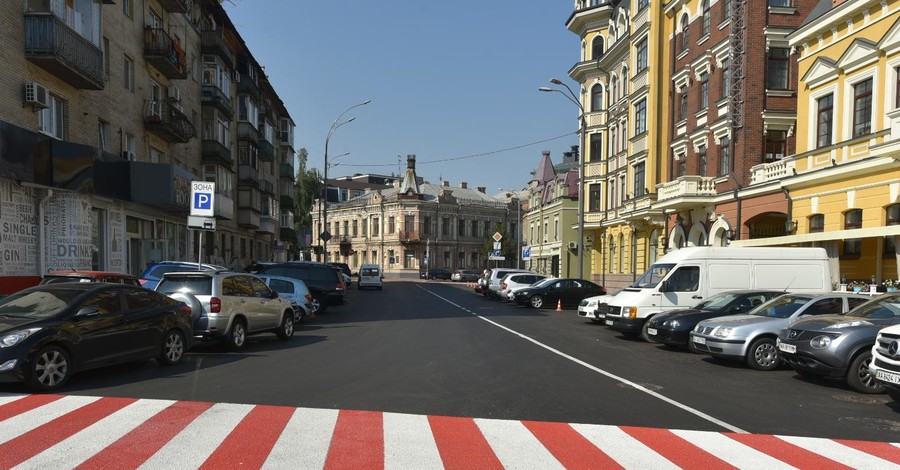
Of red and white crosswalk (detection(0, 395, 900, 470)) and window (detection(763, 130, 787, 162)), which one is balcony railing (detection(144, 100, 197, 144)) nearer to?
red and white crosswalk (detection(0, 395, 900, 470))

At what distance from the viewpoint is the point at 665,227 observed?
34.5 metres

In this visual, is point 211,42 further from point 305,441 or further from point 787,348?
point 305,441

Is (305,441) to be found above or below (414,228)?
below

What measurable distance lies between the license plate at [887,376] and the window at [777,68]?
21.8 meters

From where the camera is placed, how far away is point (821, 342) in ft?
32.9

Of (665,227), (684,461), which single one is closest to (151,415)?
(684,461)

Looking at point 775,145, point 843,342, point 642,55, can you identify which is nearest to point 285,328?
point 843,342

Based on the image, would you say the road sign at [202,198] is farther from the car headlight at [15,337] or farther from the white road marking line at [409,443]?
the white road marking line at [409,443]

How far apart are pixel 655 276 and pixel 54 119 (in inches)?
675

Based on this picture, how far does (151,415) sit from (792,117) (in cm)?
2674

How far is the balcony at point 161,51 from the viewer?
25641 mm

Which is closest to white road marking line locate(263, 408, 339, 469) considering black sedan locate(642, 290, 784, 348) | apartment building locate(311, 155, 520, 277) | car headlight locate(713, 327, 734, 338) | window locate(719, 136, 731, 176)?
car headlight locate(713, 327, 734, 338)

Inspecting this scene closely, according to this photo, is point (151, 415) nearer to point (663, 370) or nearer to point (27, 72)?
point (663, 370)

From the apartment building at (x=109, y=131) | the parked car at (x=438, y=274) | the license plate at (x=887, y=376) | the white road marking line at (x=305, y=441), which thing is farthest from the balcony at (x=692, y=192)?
the parked car at (x=438, y=274)
